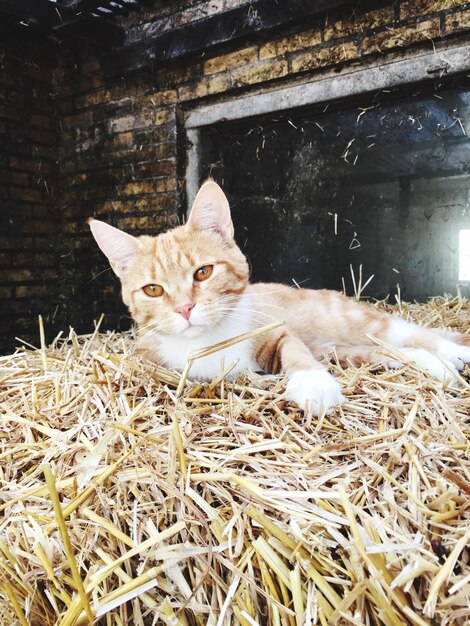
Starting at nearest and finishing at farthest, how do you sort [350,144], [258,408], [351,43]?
[258,408] < [351,43] < [350,144]

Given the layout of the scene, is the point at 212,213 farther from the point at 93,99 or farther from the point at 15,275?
the point at 93,99

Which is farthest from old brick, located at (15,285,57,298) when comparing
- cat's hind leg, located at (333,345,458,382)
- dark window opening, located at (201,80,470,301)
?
cat's hind leg, located at (333,345,458,382)

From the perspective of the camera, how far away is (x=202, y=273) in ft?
5.23

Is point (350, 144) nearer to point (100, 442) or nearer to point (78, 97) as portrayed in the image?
point (78, 97)

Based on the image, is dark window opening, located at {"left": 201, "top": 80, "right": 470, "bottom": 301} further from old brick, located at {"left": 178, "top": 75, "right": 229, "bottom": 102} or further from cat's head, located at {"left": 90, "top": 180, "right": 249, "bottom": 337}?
cat's head, located at {"left": 90, "top": 180, "right": 249, "bottom": 337}

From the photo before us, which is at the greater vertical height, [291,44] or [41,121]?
[291,44]

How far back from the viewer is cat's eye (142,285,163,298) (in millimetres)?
1593

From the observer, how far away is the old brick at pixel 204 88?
343 cm

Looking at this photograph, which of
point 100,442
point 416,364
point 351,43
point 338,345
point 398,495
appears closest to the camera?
point 398,495

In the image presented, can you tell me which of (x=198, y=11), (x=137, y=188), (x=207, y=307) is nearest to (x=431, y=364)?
(x=207, y=307)

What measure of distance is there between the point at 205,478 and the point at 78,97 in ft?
13.6

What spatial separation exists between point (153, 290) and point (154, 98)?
2703 mm

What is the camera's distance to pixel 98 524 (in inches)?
36.7

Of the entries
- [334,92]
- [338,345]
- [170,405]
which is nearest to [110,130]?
[334,92]
